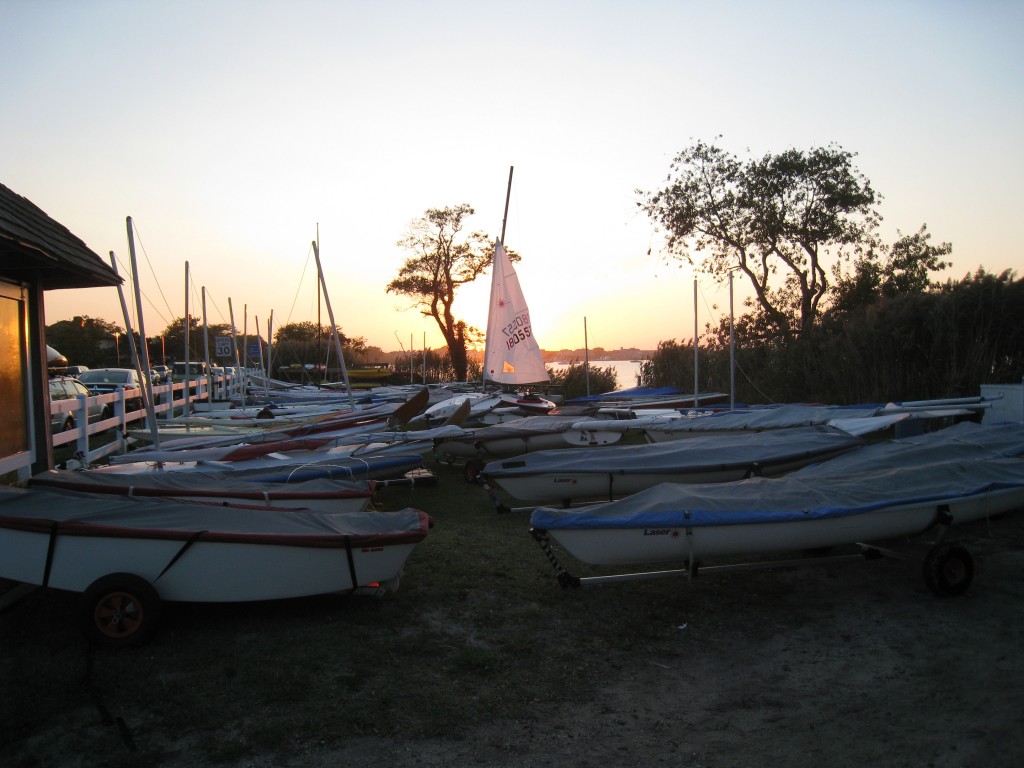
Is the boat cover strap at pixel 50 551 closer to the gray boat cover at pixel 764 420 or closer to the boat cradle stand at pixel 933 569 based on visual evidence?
the boat cradle stand at pixel 933 569

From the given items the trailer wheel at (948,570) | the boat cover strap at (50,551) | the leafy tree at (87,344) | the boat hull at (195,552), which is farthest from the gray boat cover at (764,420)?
the leafy tree at (87,344)

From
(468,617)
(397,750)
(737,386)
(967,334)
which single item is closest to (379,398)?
(737,386)

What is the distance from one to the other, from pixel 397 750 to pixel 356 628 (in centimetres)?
159

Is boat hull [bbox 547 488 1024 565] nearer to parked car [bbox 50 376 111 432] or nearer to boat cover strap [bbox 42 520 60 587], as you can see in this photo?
boat cover strap [bbox 42 520 60 587]

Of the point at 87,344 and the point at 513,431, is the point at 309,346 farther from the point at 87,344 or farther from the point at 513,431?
the point at 513,431

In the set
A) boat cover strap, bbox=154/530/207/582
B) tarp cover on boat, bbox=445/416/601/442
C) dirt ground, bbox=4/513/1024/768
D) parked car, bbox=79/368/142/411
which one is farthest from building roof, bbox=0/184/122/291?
parked car, bbox=79/368/142/411

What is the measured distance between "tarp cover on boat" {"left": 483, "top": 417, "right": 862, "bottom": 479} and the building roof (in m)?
4.63

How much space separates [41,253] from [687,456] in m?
7.06

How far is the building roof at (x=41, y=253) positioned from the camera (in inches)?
247

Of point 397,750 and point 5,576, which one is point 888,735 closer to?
point 397,750

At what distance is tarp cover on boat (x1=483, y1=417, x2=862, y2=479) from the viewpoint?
28.7ft

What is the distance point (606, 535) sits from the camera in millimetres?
5754

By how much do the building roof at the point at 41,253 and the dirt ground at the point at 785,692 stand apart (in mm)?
4020

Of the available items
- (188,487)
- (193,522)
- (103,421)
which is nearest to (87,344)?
(103,421)
